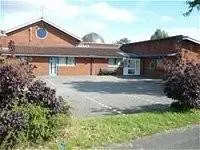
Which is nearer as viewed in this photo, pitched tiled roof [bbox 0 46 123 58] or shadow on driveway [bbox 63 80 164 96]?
shadow on driveway [bbox 63 80 164 96]

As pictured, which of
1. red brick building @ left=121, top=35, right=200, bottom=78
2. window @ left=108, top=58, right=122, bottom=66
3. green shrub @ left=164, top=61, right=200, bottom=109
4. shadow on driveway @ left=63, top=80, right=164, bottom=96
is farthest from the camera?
window @ left=108, top=58, right=122, bottom=66

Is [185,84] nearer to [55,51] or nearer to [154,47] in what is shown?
[154,47]

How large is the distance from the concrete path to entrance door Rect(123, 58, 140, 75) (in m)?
32.8

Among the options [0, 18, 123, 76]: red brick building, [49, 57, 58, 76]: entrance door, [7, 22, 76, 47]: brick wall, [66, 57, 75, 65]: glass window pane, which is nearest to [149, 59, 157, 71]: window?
[0, 18, 123, 76]: red brick building

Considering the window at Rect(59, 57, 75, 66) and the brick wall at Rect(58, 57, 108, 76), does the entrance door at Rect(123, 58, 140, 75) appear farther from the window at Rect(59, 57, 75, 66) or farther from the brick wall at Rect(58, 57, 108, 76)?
the window at Rect(59, 57, 75, 66)

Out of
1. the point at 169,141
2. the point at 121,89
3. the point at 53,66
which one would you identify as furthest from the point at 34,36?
the point at 169,141

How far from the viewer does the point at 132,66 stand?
151 ft

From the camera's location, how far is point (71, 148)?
10.3 metres

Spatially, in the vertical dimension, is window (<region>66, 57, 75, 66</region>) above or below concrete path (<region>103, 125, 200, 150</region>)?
above

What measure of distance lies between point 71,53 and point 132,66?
7.99 m

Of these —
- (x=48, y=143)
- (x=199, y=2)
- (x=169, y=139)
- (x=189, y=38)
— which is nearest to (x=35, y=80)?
(x=48, y=143)

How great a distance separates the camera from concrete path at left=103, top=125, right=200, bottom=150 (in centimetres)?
1084

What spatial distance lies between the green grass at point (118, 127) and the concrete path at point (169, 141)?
0.29m

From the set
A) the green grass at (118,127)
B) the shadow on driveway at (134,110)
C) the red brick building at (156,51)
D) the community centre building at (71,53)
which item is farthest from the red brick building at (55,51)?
the green grass at (118,127)
